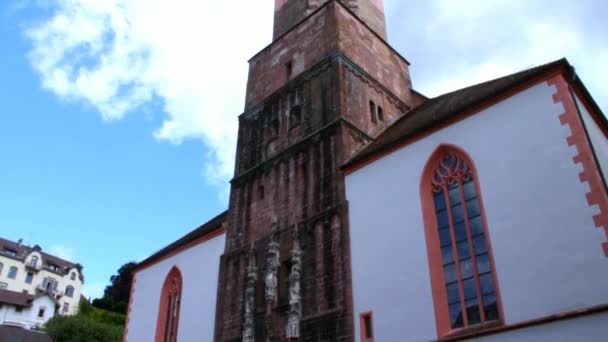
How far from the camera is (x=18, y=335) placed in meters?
29.0

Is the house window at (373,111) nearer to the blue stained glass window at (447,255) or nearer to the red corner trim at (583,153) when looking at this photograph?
the blue stained glass window at (447,255)

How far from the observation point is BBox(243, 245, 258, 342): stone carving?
581 inches

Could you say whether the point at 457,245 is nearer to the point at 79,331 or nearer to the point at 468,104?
the point at 468,104

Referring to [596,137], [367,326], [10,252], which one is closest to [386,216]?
[367,326]

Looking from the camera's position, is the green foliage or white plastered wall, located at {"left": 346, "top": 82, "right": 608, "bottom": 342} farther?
the green foliage

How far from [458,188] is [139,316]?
13731 mm

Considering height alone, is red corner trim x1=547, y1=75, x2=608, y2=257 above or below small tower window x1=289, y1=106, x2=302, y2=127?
below

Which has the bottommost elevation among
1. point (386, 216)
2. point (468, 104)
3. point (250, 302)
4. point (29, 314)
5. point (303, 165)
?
point (250, 302)

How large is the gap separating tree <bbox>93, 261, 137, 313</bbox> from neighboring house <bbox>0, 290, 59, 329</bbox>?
200 inches

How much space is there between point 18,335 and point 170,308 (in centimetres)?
1536

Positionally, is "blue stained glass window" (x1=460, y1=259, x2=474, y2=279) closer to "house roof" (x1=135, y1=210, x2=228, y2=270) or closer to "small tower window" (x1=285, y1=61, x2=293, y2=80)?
"house roof" (x1=135, y1=210, x2=228, y2=270)

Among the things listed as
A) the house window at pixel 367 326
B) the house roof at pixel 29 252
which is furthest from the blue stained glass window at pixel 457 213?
the house roof at pixel 29 252

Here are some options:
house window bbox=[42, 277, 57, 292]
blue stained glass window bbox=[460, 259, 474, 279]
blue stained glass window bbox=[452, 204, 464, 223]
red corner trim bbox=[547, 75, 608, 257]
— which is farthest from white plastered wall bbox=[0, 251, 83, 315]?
red corner trim bbox=[547, 75, 608, 257]

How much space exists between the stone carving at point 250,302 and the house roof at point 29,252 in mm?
50792
